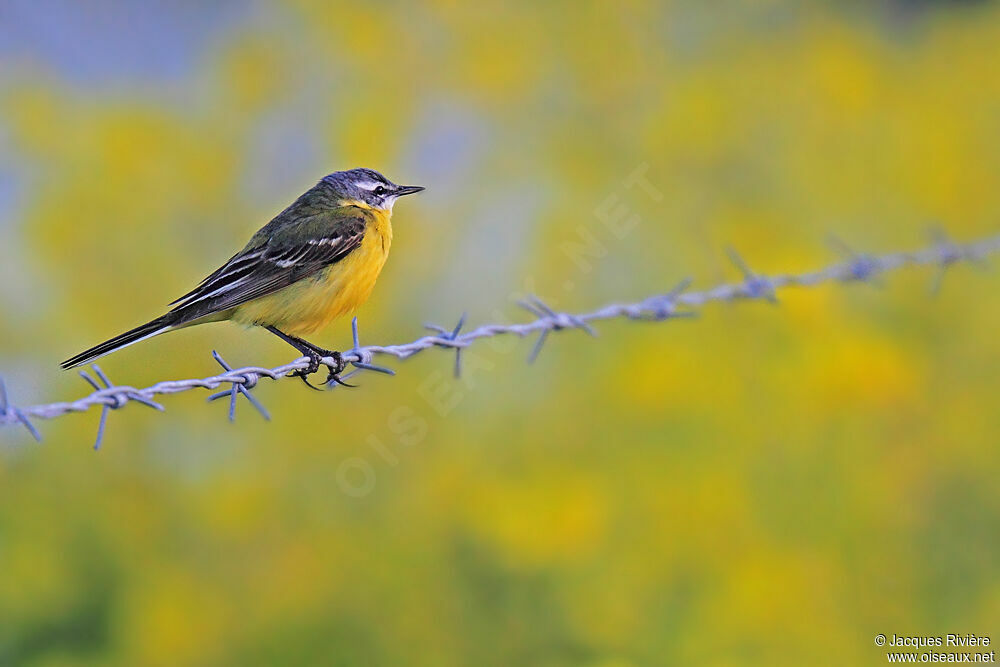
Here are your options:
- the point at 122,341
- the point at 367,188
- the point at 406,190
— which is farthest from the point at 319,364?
the point at 406,190

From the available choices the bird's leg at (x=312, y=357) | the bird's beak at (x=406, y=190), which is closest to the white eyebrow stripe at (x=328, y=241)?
the bird's leg at (x=312, y=357)

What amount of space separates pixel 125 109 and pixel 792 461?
3.28 m

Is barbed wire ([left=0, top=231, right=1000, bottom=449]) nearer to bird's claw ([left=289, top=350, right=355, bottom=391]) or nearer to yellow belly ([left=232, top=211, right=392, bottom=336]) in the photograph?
bird's claw ([left=289, top=350, right=355, bottom=391])

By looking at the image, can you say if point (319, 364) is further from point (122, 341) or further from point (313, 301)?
point (122, 341)

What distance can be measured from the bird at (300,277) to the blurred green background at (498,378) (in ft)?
1.43

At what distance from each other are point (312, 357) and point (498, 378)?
1.25 metres

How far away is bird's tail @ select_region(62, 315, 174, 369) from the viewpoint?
3.24 m

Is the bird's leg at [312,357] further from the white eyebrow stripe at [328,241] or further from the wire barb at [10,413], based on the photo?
the wire barb at [10,413]

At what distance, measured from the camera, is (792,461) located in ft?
15.0

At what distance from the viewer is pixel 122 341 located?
10.9ft

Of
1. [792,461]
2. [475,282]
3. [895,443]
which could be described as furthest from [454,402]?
[895,443]

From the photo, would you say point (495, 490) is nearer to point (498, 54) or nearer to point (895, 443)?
point (895, 443)

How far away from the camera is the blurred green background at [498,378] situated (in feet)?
13.0

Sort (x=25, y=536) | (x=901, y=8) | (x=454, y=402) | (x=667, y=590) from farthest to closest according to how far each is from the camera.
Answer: (x=901, y=8) → (x=454, y=402) → (x=667, y=590) → (x=25, y=536)
